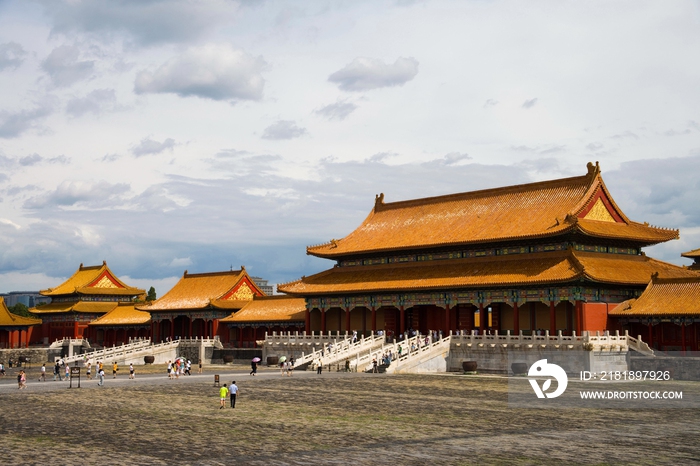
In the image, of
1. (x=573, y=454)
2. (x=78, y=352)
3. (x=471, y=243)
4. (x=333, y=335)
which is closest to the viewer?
(x=573, y=454)

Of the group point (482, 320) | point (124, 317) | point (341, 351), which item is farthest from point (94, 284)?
point (482, 320)

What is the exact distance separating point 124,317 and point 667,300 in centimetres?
7408

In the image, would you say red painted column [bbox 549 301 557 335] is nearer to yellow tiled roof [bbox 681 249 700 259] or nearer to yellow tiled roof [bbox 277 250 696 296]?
yellow tiled roof [bbox 277 250 696 296]

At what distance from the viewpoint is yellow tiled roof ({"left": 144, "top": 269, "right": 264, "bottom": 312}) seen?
102438 mm

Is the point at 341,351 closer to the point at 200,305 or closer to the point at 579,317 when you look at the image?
the point at 579,317

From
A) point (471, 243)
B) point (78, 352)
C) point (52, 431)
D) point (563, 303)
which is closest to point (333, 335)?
point (471, 243)

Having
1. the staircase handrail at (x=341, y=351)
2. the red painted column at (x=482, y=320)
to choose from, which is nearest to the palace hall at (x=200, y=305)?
the staircase handrail at (x=341, y=351)

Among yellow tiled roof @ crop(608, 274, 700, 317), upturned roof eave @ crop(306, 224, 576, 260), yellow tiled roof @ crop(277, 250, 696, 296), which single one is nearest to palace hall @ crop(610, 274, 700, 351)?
yellow tiled roof @ crop(608, 274, 700, 317)

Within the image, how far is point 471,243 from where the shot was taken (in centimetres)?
7394

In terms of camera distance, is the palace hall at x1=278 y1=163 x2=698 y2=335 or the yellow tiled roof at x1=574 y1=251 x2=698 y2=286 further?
the palace hall at x1=278 y1=163 x2=698 y2=335

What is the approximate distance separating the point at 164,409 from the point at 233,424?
6.41 m

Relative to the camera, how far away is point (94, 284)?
412 ft

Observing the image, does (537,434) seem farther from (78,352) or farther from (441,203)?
(78,352)

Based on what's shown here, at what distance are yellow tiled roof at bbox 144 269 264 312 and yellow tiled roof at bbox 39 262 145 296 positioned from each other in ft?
53.6
